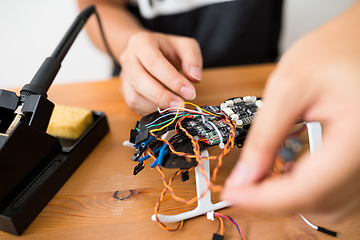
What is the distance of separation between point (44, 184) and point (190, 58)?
17.1 inches

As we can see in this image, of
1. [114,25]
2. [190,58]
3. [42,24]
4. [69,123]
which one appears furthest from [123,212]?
[42,24]

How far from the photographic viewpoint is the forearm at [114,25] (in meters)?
0.91

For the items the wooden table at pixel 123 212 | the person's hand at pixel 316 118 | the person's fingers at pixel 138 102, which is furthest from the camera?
the person's fingers at pixel 138 102

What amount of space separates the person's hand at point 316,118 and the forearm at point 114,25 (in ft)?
2.38

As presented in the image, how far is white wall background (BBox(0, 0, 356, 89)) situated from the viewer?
1.61 meters

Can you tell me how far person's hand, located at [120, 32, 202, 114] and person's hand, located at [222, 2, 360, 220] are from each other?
12.0 inches

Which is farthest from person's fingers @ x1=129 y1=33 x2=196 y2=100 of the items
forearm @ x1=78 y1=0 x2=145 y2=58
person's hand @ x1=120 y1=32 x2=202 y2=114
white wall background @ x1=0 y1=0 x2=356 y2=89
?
white wall background @ x1=0 y1=0 x2=356 y2=89

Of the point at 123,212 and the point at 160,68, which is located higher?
the point at 160,68

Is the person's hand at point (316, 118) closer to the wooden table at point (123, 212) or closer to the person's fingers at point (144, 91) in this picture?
the wooden table at point (123, 212)

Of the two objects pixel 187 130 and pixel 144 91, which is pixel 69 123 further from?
pixel 187 130

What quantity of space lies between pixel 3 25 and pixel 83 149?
5.11 ft

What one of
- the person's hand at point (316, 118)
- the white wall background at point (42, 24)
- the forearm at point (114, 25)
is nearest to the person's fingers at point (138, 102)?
the forearm at point (114, 25)

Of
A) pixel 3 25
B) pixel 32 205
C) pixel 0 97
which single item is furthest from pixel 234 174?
pixel 3 25

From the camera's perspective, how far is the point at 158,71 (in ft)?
1.91
